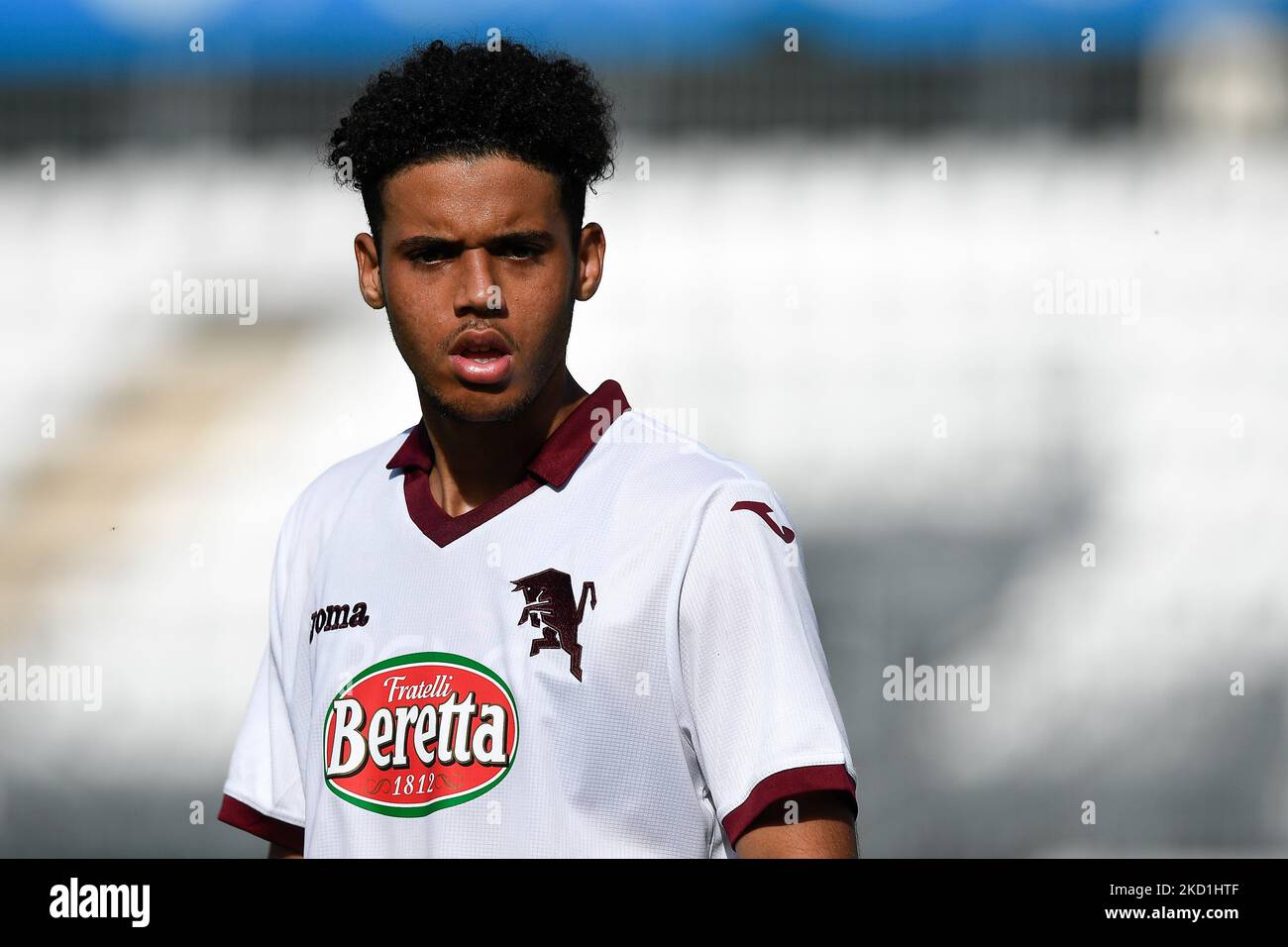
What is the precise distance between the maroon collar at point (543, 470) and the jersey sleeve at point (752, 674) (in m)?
0.25

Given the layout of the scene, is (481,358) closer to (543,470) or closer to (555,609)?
(543,470)

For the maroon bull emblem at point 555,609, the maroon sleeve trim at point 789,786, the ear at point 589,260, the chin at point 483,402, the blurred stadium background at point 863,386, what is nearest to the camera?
the maroon sleeve trim at point 789,786

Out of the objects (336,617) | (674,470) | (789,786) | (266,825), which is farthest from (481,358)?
(266,825)

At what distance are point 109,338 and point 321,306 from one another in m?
0.94

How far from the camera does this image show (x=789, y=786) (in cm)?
146

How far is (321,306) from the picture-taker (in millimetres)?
5484

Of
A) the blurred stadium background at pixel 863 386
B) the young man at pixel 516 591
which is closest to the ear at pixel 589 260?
the young man at pixel 516 591

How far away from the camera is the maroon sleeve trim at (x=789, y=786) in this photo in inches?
57.4

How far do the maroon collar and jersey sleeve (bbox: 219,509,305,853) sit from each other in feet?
0.84

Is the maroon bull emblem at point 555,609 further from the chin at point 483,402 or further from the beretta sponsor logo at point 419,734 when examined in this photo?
the chin at point 483,402

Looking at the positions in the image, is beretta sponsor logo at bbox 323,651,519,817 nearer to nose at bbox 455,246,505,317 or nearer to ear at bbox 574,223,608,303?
nose at bbox 455,246,505,317

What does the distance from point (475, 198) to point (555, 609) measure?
542 millimetres

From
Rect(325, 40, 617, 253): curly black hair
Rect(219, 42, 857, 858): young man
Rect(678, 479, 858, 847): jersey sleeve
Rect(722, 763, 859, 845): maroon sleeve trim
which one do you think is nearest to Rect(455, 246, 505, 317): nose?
Rect(219, 42, 857, 858): young man
